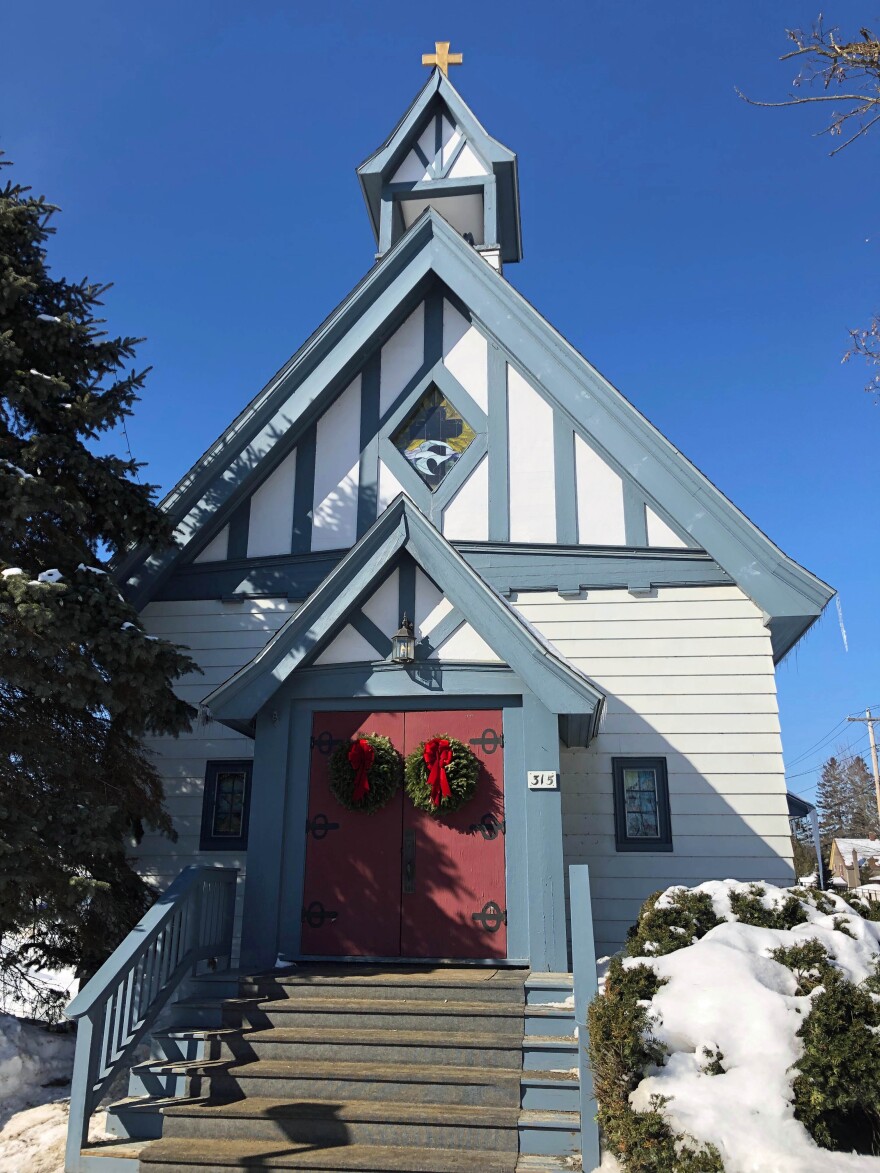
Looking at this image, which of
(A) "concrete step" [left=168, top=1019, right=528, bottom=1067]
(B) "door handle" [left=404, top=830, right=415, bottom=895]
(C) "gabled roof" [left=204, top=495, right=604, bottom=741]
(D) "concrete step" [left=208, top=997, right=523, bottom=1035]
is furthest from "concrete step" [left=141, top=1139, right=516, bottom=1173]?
(C) "gabled roof" [left=204, top=495, right=604, bottom=741]

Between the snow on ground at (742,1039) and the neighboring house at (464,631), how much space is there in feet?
6.90

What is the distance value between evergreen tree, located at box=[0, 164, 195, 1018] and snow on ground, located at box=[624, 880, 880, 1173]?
14.5 ft

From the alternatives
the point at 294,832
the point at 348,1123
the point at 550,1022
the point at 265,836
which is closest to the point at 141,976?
the point at 265,836

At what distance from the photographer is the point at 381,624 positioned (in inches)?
350

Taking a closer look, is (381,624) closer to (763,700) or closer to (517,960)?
(517,960)

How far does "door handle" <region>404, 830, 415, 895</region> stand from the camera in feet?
27.5

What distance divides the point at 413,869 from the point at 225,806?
286 cm

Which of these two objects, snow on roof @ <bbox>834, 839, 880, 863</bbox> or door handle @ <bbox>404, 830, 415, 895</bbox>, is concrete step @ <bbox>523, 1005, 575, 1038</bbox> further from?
snow on roof @ <bbox>834, 839, 880, 863</bbox>

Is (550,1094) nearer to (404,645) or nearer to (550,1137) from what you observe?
(550,1137)

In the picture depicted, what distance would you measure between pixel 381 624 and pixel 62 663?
285 centimetres

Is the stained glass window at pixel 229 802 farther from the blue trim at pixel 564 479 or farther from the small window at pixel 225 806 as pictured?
the blue trim at pixel 564 479

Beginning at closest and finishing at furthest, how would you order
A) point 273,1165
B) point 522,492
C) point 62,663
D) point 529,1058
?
point 273,1165, point 529,1058, point 62,663, point 522,492

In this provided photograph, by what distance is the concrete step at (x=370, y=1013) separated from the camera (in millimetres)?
6812

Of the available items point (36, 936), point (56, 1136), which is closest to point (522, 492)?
point (36, 936)
